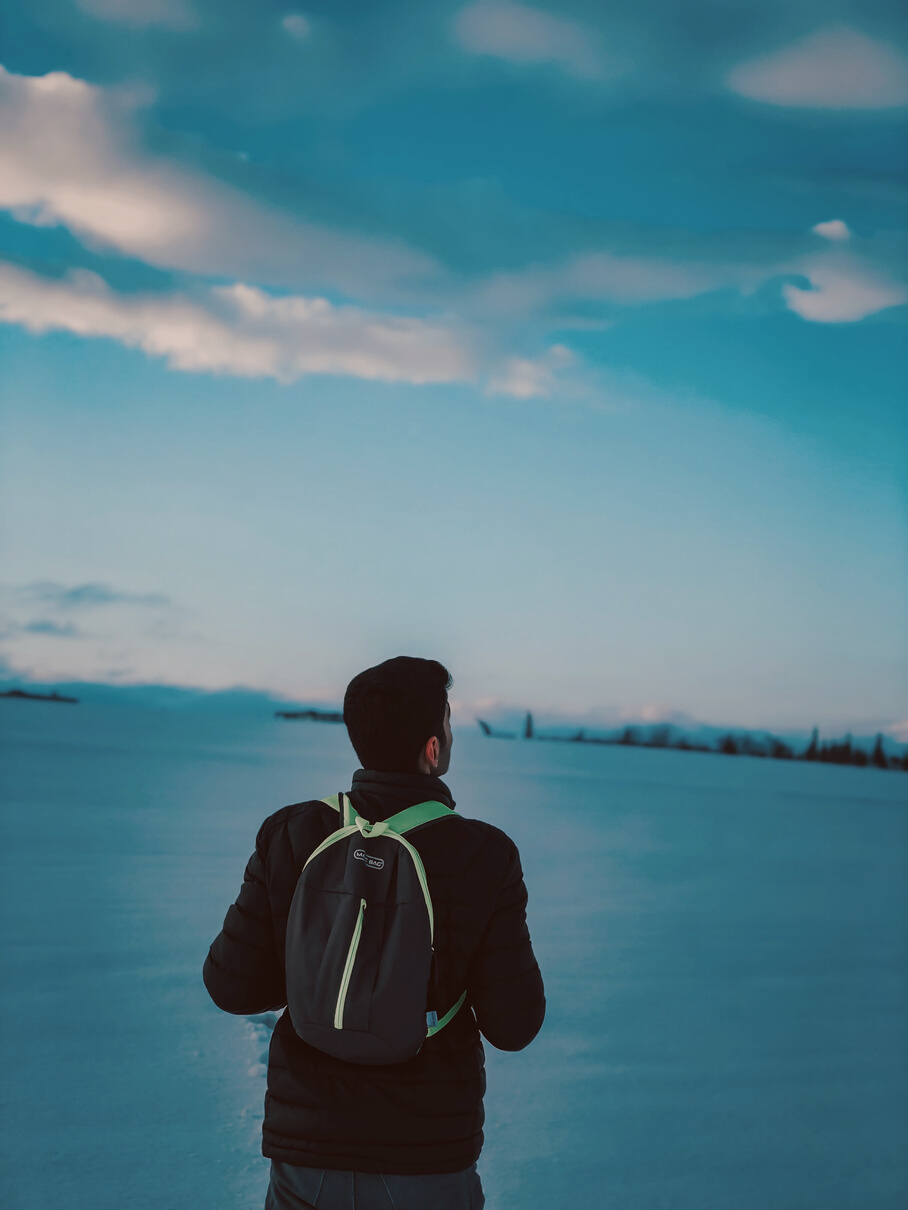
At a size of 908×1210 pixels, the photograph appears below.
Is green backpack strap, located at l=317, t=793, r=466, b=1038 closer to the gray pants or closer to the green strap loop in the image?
the green strap loop

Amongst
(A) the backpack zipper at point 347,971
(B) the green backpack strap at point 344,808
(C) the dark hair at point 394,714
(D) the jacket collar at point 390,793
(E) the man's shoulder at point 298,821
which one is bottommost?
(A) the backpack zipper at point 347,971

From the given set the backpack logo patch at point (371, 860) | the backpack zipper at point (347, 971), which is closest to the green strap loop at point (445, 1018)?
the backpack zipper at point (347, 971)

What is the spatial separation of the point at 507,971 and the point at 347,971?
23 cm

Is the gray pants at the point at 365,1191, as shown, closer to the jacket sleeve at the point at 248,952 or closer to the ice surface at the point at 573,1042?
the jacket sleeve at the point at 248,952

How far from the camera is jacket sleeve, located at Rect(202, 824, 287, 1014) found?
4.66ft

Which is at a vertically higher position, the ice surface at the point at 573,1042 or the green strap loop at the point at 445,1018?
the green strap loop at the point at 445,1018

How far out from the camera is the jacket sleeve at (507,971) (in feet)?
4.46

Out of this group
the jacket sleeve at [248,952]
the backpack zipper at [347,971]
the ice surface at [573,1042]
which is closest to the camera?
the backpack zipper at [347,971]

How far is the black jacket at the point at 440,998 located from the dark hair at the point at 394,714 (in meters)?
0.03

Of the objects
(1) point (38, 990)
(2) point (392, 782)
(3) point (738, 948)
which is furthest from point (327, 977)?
(3) point (738, 948)

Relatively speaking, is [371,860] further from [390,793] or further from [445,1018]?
[445,1018]

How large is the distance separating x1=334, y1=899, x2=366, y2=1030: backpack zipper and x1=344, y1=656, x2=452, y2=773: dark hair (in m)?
0.20

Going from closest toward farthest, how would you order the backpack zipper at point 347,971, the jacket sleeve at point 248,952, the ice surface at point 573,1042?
the backpack zipper at point 347,971 → the jacket sleeve at point 248,952 → the ice surface at point 573,1042

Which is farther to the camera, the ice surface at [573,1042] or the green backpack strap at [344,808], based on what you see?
the ice surface at [573,1042]
